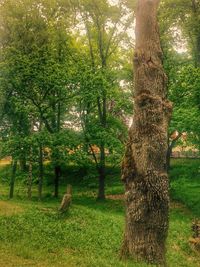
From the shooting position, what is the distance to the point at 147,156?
479 inches

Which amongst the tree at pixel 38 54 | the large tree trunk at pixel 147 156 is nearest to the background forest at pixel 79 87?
the tree at pixel 38 54

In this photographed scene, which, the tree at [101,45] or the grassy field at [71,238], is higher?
the tree at [101,45]

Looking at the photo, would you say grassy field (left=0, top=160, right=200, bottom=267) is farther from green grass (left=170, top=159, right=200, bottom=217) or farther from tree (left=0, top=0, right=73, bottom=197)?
tree (left=0, top=0, right=73, bottom=197)

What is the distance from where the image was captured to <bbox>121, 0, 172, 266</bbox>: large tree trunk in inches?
480

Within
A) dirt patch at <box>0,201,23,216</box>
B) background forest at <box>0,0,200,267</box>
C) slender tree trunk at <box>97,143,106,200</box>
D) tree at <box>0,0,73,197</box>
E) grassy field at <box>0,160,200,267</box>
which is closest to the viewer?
grassy field at <box>0,160,200,267</box>

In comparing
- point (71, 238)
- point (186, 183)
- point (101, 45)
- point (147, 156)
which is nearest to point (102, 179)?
point (186, 183)

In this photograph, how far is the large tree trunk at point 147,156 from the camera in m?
12.2

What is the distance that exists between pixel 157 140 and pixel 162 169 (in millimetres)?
969

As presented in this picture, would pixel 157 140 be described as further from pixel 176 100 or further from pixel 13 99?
pixel 13 99

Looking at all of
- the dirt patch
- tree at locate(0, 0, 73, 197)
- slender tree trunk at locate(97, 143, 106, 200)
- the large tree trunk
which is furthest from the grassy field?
tree at locate(0, 0, 73, 197)

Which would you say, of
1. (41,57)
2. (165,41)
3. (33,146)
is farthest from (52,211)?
(165,41)

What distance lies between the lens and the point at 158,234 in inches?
484

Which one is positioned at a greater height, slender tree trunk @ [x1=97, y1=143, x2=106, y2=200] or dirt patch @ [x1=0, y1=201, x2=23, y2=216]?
slender tree trunk @ [x1=97, y1=143, x2=106, y2=200]

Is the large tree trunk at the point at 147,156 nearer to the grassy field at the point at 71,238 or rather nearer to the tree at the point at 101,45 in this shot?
the grassy field at the point at 71,238
